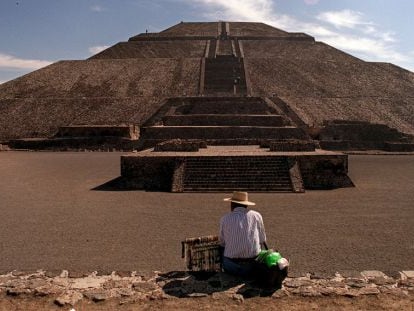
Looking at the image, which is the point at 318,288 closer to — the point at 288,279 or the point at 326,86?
the point at 288,279

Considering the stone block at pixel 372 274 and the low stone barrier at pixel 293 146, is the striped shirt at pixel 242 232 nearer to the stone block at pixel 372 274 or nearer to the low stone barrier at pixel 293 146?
the stone block at pixel 372 274

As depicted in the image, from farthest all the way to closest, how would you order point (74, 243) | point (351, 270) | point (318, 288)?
point (74, 243) < point (351, 270) < point (318, 288)

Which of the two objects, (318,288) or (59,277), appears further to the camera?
(59,277)

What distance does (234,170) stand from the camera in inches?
578

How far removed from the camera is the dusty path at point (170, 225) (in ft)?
23.6

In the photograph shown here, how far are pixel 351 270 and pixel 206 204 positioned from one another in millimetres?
5638

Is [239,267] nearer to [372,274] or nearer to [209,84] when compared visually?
[372,274]

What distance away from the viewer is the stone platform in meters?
14.3

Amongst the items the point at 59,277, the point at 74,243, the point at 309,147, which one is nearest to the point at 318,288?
the point at 59,277

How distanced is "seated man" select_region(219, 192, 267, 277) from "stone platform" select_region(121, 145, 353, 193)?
816 cm

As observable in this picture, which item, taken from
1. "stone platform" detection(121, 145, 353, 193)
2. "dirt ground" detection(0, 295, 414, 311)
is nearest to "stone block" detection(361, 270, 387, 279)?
"dirt ground" detection(0, 295, 414, 311)

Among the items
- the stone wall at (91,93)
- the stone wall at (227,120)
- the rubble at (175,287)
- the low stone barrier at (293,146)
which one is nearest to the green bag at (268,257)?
the rubble at (175,287)

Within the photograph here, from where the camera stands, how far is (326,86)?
40.6m

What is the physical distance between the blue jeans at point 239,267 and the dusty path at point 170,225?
43.3 inches
